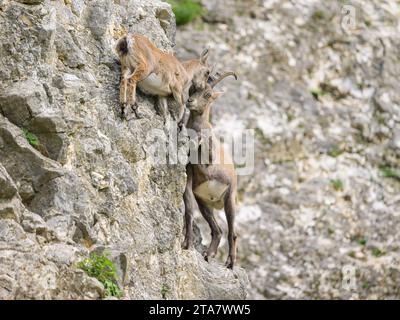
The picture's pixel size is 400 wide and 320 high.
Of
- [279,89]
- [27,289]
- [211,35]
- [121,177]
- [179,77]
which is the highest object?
[211,35]

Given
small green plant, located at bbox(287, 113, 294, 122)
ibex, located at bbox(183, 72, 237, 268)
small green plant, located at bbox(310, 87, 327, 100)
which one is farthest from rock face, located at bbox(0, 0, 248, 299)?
small green plant, located at bbox(310, 87, 327, 100)

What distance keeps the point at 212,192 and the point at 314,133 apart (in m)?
7.98

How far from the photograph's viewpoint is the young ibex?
419 inches

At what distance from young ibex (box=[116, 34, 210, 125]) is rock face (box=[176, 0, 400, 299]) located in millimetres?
7120

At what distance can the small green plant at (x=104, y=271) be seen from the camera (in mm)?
8672

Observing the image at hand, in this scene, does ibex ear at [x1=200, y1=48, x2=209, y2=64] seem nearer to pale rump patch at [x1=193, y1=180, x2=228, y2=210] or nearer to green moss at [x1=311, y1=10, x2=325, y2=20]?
pale rump patch at [x1=193, y1=180, x2=228, y2=210]

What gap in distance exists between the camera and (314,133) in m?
20.1

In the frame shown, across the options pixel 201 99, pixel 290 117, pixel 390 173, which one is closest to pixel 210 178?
pixel 201 99

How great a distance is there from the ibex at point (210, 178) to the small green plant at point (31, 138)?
3044 mm

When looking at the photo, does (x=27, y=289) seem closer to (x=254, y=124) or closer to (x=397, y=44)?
(x=254, y=124)

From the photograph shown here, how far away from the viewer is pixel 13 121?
9234mm

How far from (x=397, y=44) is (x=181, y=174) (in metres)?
12.2

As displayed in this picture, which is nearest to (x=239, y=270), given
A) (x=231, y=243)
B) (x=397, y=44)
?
(x=231, y=243)

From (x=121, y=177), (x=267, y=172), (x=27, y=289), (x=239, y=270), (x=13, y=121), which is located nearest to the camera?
(x=27, y=289)
